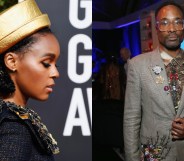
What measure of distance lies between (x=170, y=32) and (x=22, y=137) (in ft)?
4.90

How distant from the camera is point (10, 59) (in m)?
1.01

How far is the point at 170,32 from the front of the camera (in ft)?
7.12

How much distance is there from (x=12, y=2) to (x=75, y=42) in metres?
0.51

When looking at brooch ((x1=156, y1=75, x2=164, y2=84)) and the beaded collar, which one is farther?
brooch ((x1=156, y1=75, x2=164, y2=84))

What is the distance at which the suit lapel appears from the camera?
2088 mm

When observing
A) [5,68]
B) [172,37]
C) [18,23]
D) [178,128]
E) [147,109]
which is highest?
[172,37]

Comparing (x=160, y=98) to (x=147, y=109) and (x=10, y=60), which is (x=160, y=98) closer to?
(x=147, y=109)

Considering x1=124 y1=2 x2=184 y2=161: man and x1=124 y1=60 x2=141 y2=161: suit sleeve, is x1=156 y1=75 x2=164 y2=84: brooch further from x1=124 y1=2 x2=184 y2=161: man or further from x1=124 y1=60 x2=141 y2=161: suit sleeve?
x1=124 y1=60 x2=141 y2=161: suit sleeve

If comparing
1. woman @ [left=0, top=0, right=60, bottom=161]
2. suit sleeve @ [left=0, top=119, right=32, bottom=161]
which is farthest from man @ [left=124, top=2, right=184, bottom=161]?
suit sleeve @ [left=0, top=119, right=32, bottom=161]

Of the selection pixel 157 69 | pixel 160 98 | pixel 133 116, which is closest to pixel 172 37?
pixel 157 69

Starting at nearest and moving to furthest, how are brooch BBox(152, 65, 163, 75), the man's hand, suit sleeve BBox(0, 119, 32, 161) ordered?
suit sleeve BBox(0, 119, 32, 161) → the man's hand → brooch BBox(152, 65, 163, 75)

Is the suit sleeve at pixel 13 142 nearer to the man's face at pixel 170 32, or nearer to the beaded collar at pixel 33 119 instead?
the beaded collar at pixel 33 119

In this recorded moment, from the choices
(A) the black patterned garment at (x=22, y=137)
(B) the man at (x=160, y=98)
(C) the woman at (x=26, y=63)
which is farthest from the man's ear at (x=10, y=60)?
(B) the man at (x=160, y=98)

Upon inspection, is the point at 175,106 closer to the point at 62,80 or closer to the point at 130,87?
the point at 130,87
